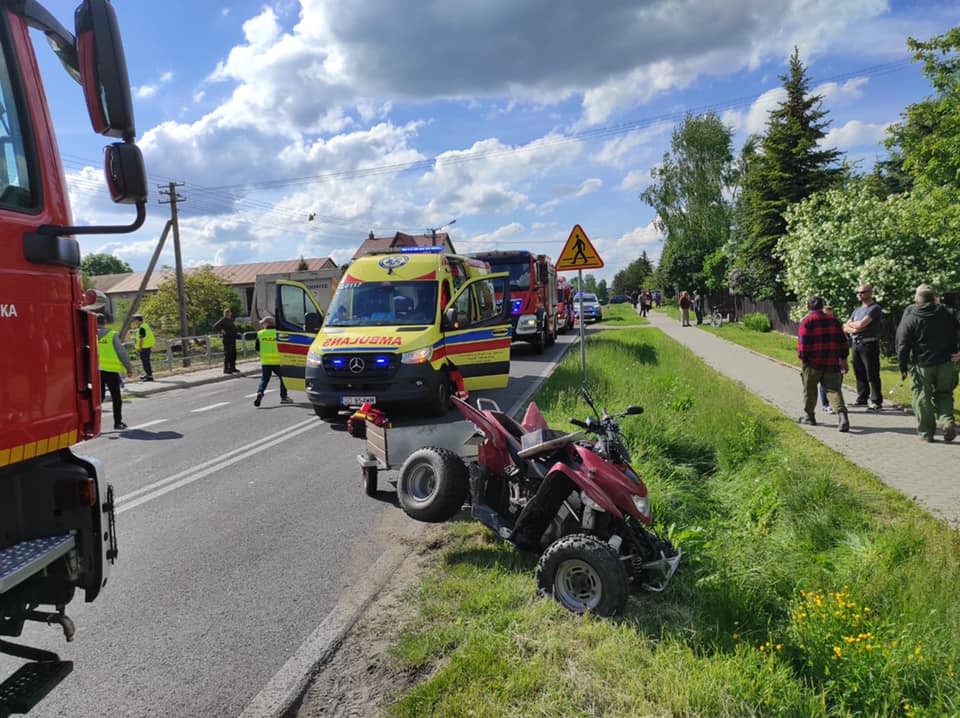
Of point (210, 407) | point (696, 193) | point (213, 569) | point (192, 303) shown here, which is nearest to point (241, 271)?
point (192, 303)

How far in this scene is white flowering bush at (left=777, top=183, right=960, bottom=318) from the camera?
49.1ft

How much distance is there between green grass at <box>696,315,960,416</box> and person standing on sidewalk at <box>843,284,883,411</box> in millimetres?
615

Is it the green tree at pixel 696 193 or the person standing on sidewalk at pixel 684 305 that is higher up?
the green tree at pixel 696 193

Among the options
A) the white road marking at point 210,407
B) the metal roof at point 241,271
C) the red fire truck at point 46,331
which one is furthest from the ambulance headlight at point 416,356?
the metal roof at point 241,271

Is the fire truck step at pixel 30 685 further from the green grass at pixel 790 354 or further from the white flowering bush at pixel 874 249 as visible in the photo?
the white flowering bush at pixel 874 249

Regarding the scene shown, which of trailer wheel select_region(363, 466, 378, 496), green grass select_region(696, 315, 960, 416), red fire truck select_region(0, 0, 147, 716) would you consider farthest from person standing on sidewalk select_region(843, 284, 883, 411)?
red fire truck select_region(0, 0, 147, 716)

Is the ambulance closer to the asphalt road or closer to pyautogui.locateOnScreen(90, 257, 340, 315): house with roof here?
the asphalt road

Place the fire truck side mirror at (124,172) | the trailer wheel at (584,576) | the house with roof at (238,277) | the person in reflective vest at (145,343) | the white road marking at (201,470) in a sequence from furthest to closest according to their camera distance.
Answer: the house with roof at (238,277) → the person in reflective vest at (145,343) → the white road marking at (201,470) → the trailer wheel at (584,576) → the fire truck side mirror at (124,172)

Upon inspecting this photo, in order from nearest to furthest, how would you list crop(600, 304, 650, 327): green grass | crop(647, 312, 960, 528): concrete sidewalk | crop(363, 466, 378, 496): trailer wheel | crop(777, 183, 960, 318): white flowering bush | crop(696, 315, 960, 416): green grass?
crop(647, 312, 960, 528): concrete sidewalk < crop(363, 466, 378, 496): trailer wheel < crop(696, 315, 960, 416): green grass < crop(777, 183, 960, 318): white flowering bush < crop(600, 304, 650, 327): green grass

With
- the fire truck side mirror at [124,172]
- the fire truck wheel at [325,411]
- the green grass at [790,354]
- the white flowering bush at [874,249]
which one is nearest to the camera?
the fire truck side mirror at [124,172]

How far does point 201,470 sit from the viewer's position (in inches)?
303

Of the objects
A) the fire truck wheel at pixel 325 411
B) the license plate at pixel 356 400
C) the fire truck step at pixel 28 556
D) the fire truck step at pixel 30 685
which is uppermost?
the fire truck step at pixel 28 556

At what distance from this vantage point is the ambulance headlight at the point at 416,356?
962cm

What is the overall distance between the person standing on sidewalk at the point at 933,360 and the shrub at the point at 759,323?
20680 mm
